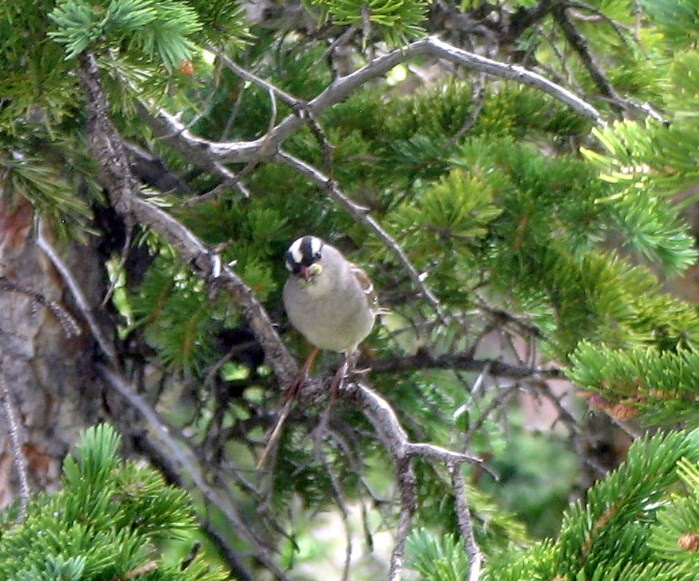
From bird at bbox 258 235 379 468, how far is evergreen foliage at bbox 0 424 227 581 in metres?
0.92

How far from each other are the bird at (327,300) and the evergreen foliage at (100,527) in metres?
0.92

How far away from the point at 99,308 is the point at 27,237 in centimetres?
26

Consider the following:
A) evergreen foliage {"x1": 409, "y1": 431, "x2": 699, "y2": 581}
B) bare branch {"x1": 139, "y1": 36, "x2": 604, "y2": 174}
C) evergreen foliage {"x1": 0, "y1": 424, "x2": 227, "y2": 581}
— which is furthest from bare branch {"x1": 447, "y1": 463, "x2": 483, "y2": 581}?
bare branch {"x1": 139, "y1": 36, "x2": 604, "y2": 174}

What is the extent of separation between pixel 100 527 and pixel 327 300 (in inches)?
58.9

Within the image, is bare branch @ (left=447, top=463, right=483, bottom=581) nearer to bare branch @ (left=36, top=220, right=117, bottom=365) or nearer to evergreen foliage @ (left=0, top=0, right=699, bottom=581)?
evergreen foliage @ (left=0, top=0, right=699, bottom=581)

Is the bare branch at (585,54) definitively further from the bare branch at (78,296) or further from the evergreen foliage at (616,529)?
the bare branch at (78,296)

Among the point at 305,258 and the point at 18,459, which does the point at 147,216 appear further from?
the point at 305,258

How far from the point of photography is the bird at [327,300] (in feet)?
7.82

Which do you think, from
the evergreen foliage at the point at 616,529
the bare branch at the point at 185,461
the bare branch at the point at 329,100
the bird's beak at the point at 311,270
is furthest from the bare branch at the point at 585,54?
the bare branch at the point at 185,461

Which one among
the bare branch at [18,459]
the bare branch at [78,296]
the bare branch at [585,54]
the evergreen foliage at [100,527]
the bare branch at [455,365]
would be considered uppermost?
the evergreen foliage at [100,527]

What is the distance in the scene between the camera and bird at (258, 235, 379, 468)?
2383 mm

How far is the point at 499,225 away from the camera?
2.09 meters

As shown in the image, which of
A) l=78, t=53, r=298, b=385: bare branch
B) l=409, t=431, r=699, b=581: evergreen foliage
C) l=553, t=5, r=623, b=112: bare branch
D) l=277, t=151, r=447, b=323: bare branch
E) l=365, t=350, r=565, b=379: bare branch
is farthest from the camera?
l=365, t=350, r=565, b=379: bare branch

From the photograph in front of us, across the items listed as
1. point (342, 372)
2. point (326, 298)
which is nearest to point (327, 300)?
point (326, 298)
